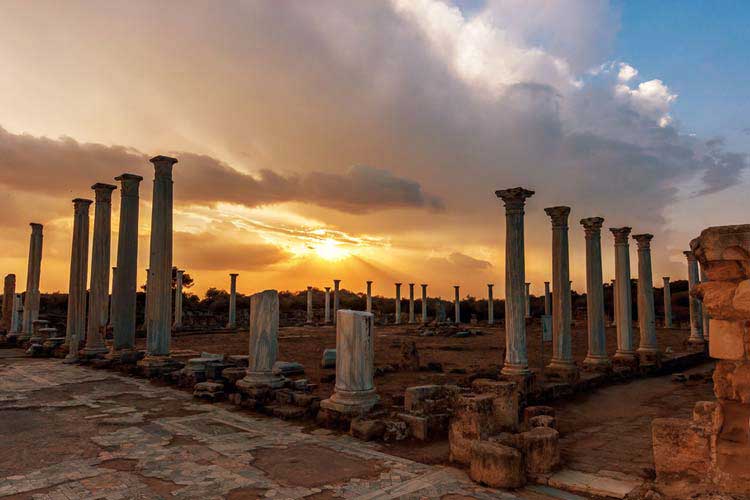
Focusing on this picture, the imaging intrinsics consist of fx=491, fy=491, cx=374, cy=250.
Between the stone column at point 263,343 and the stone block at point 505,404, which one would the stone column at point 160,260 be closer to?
the stone column at point 263,343

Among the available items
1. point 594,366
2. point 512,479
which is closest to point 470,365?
point 594,366

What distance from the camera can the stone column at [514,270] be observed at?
12.7 m

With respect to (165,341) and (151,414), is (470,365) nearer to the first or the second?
(165,341)

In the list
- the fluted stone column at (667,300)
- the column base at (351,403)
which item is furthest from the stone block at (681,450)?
the fluted stone column at (667,300)

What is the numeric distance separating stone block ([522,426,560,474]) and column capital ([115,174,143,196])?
14.7 metres

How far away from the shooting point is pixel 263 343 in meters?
11.4

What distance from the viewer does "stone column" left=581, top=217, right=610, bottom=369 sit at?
15.6 meters

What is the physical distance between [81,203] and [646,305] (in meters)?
23.0

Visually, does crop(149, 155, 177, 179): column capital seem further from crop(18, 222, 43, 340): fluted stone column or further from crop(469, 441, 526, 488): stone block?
crop(18, 222, 43, 340): fluted stone column

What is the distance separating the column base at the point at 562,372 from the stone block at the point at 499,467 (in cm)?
819

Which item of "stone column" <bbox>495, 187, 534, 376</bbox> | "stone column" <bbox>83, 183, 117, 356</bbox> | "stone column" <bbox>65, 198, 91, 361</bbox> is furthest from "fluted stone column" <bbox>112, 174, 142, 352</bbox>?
"stone column" <bbox>495, 187, 534, 376</bbox>

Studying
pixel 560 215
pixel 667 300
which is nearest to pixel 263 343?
pixel 560 215

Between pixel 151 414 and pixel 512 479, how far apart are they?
23.7 ft

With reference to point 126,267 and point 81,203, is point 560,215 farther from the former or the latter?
point 81,203
